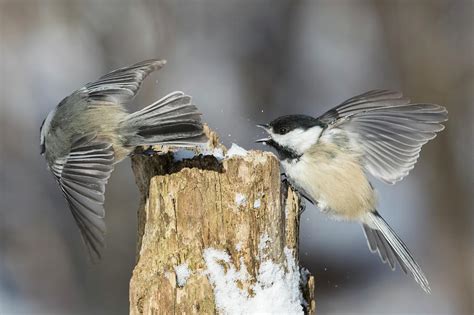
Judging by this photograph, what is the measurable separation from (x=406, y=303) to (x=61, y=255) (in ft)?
7.84

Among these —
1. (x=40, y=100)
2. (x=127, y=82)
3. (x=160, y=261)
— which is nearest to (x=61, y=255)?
(x=40, y=100)

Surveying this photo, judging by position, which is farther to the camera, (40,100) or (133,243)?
(40,100)

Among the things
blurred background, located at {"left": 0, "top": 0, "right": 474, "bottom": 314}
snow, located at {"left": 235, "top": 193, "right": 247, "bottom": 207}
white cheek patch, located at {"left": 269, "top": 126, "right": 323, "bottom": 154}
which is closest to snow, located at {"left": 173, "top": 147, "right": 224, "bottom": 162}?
snow, located at {"left": 235, "top": 193, "right": 247, "bottom": 207}

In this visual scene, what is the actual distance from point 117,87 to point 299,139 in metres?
0.68

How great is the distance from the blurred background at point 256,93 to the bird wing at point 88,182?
2446 mm

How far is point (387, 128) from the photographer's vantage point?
103 inches

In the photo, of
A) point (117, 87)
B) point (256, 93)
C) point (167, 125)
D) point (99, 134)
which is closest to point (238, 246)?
point (167, 125)

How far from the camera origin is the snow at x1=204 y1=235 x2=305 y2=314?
1.91 m

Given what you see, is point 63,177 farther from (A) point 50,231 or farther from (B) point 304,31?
(B) point 304,31

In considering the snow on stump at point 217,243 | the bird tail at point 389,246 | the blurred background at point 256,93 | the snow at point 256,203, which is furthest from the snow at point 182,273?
the blurred background at point 256,93

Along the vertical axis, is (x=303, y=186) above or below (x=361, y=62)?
below

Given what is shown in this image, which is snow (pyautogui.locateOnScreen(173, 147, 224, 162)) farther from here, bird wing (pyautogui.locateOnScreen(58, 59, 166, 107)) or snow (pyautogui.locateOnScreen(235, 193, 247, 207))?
bird wing (pyautogui.locateOnScreen(58, 59, 166, 107))

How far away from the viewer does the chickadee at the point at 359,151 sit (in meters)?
2.53

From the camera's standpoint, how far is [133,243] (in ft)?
15.4
